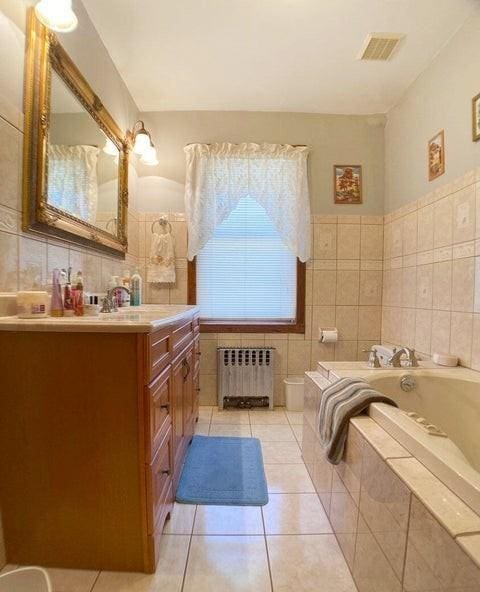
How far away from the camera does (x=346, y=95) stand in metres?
2.39

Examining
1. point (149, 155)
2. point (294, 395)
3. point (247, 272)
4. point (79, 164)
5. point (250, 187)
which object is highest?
point (149, 155)

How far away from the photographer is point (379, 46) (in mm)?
1912

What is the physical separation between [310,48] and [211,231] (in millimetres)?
1411

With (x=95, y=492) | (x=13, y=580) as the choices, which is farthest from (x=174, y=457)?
(x=13, y=580)

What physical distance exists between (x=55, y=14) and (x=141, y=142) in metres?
0.98

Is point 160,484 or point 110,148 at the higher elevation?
point 110,148

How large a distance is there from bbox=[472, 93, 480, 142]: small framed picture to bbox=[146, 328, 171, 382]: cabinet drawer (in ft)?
6.40

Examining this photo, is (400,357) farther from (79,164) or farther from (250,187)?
(79,164)

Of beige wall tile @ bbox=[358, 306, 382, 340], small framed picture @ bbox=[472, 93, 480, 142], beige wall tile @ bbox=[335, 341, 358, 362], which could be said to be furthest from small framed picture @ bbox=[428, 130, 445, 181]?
beige wall tile @ bbox=[335, 341, 358, 362]

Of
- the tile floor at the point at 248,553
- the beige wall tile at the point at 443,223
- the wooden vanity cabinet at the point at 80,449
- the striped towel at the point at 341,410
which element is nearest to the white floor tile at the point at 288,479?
the tile floor at the point at 248,553

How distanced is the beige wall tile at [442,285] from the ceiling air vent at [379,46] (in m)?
1.41

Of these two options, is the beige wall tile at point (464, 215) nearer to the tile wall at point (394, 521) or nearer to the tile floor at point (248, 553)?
the tile wall at point (394, 521)

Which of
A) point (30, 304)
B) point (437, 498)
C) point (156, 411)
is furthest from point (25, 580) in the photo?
point (437, 498)

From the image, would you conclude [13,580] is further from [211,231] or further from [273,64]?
[273,64]
